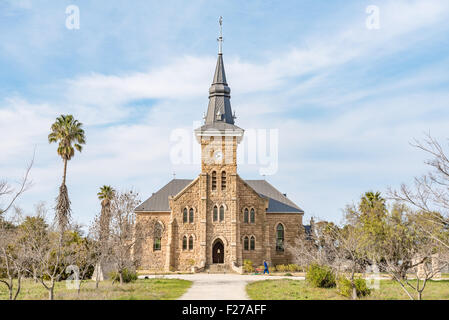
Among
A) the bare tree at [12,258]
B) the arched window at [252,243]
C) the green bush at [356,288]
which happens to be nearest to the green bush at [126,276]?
the bare tree at [12,258]

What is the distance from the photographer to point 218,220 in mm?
46656

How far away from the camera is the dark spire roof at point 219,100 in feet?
165

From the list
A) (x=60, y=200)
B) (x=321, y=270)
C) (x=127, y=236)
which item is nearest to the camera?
(x=321, y=270)

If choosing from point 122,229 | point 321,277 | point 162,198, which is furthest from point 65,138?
point 321,277

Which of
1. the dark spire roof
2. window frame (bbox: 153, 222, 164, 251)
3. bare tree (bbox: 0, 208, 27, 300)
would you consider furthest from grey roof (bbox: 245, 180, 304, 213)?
bare tree (bbox: 0, 208, 27, 300)

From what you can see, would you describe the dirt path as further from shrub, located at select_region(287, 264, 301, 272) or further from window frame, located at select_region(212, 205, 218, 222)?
shrub, located at select_region(287, 264, 301, 272)

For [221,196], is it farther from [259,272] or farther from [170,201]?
[259,272]

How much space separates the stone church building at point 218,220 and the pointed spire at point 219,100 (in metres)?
0.12

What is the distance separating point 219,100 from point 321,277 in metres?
31.3

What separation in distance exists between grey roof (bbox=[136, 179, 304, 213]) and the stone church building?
162 mm

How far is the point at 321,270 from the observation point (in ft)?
77.4

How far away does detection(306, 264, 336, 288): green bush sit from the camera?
2344 cm
